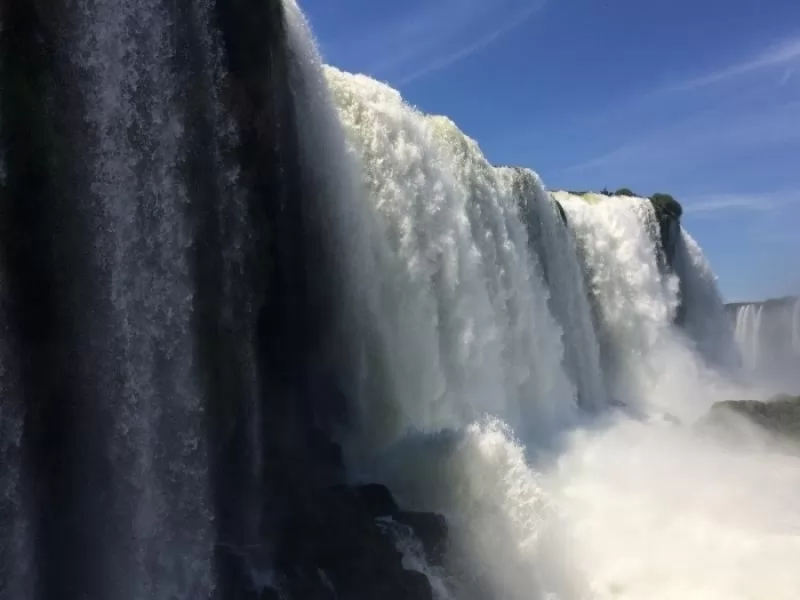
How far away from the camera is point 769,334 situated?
39156 millimetres

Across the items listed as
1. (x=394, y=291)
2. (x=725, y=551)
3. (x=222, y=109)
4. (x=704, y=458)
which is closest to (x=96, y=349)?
(x=222, y=109)

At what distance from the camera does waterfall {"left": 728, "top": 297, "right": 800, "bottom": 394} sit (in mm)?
36719

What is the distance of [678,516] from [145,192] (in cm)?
1043

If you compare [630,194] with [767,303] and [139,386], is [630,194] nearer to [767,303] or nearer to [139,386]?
[767,303]

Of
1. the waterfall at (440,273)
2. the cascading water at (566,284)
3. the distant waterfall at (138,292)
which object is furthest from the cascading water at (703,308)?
the distant waterfall at (138,292)

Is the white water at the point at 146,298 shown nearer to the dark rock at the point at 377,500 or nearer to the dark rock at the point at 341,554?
the dark rock at the point at 341,554

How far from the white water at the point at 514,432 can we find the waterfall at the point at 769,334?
57.7 ft

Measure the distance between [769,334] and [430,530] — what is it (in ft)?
111

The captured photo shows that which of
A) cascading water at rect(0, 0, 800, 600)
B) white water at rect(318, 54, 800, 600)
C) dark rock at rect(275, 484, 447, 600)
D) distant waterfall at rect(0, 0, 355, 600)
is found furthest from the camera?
white water at rect(318, 54, 800, 600)

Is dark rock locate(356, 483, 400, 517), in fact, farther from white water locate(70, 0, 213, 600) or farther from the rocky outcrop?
the rocky outcrop

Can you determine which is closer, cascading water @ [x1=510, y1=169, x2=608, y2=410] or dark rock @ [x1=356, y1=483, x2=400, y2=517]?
dark rock @ [x1=356, y1=483, x2=400, y2=517]

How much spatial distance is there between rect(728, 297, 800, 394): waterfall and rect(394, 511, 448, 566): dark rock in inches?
1118

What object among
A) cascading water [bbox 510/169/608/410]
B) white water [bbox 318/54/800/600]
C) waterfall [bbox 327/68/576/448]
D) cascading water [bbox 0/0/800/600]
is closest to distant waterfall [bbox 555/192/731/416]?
cascading water [bbox 510/169/608/410]

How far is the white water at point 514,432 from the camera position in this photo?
1110 centimetres
